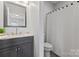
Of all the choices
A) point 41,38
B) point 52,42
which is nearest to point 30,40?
point 41,38

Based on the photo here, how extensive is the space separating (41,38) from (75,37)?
33.3 inches

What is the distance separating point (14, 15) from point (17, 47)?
890mm

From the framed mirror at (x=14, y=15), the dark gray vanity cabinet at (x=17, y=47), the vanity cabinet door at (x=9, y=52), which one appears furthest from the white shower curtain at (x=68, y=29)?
the vanity cabinet door at (x=9, y=52)

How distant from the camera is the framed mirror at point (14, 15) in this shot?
2179mm

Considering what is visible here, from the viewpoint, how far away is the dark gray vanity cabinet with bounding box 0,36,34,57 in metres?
1.58

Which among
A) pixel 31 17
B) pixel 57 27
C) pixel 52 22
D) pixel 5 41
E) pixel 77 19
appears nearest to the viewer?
pixel 5 41

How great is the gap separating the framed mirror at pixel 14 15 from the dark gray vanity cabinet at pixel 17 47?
55 centimetres

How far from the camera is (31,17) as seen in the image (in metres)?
2.67

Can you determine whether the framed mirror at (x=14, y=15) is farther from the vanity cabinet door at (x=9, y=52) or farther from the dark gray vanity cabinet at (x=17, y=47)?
the vanity cabinet door at (x=9, y=52)

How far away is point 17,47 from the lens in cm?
185

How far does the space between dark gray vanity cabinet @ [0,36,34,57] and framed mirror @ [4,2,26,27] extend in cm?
55

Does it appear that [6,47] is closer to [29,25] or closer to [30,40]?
[30,40]

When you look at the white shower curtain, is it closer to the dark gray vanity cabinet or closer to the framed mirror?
the dark gray vanity cabinet

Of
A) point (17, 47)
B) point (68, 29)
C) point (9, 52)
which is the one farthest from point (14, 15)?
point (68, 29)
